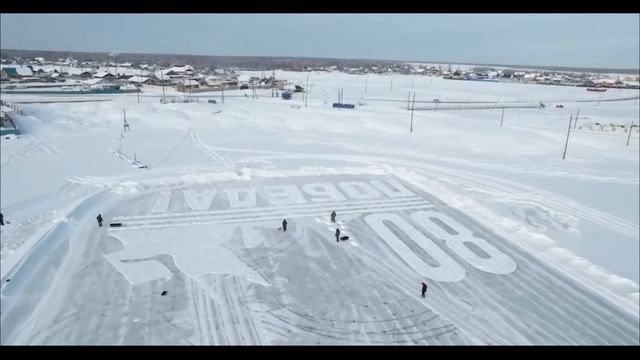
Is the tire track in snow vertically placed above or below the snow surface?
above

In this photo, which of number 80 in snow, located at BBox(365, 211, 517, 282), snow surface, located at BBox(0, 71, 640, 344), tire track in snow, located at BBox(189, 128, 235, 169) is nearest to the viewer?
snow surface, located at BBox(0, 71, 640, 344)

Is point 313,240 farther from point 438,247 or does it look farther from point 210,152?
point 210,152

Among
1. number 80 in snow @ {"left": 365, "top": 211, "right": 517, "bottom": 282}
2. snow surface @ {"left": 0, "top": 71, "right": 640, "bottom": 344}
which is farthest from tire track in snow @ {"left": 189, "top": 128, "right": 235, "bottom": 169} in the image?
number 80 in snow @ {"left": 365, "top": 211, "right": 517, "bottom": 282}

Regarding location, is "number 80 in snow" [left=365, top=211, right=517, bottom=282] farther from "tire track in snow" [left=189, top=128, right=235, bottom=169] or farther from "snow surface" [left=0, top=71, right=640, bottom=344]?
"tire track in snow" [left=189, top=128, right=235, bottom=169]

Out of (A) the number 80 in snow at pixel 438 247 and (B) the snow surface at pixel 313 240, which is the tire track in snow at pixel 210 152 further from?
(A) the number 80 in snow at pixel 438 247
